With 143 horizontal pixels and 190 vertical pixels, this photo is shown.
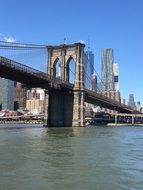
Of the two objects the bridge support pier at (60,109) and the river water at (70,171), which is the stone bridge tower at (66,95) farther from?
the river water at (70,171)

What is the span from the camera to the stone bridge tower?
111938 mm

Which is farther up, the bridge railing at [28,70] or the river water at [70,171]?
the bridge railing at [28,70]

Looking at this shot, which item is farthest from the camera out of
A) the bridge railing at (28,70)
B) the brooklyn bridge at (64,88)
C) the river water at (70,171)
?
the brooklyn bridge at (64,88)

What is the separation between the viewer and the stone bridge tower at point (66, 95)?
367 feet

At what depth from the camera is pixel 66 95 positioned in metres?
116

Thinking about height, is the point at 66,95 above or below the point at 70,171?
above

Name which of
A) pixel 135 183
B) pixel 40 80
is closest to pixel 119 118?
pixel 40 80

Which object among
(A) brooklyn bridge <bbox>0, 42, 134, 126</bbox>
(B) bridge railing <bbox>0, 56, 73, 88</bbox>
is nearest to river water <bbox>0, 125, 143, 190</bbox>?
(B) bridge railing <bbox>0, 56, 73, 88</bbox>

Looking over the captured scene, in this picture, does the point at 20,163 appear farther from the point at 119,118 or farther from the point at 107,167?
the point at 119,118

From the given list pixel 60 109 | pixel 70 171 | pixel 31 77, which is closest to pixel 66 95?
pixel 60 109

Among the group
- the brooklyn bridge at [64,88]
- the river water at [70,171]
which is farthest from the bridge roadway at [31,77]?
the river water at [70,171]

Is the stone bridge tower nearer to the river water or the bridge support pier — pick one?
the bridge support pier

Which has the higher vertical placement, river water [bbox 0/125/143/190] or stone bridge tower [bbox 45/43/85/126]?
stone bridge tower [bbox 45/43/85/126]

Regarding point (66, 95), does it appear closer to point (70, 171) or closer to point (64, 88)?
point (64, 88)
